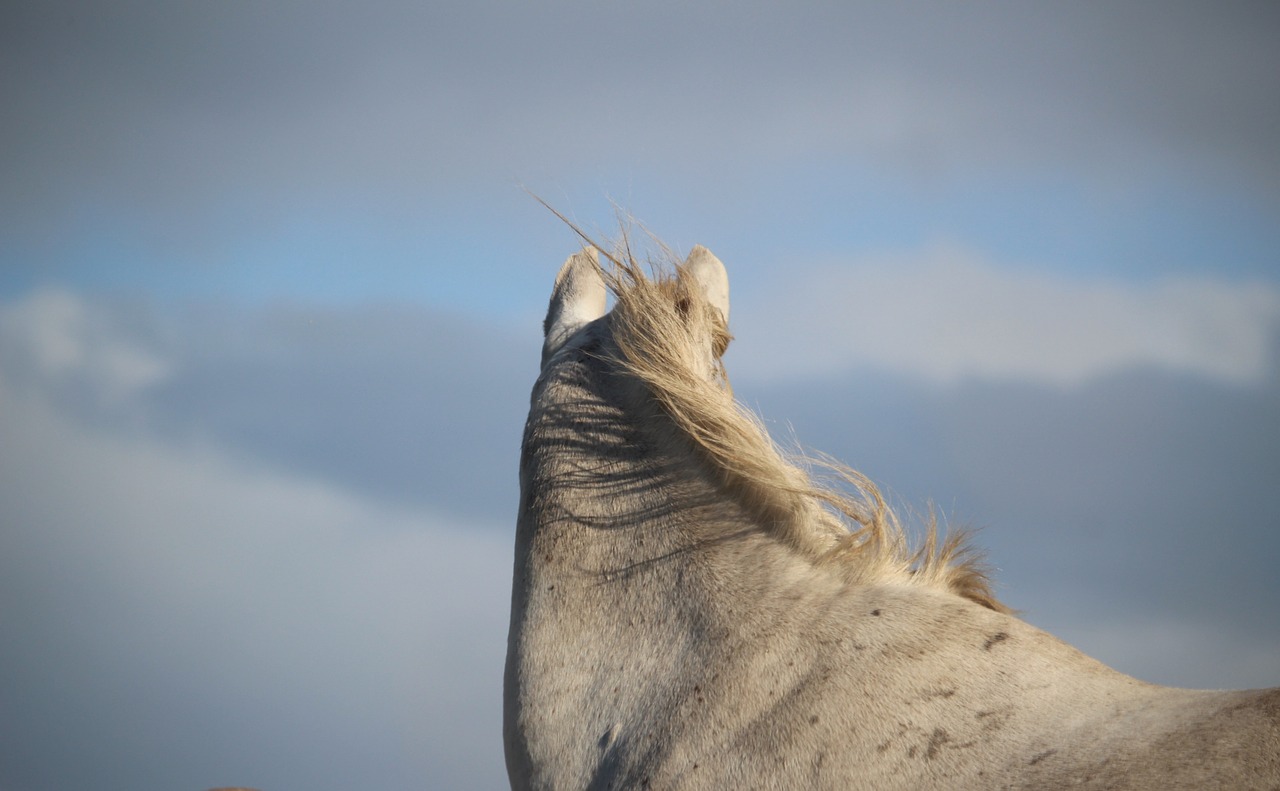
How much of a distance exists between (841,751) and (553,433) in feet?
4.54

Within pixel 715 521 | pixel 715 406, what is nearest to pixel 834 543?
pixel 715 521

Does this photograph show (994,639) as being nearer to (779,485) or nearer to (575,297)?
(779,485)

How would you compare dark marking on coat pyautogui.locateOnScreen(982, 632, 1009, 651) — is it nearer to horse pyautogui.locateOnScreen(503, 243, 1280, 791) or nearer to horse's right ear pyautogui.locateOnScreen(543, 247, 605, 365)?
horse pyautogui.locateOnScreen(503, 243, 1280, 791)

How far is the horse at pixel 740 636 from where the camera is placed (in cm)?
225

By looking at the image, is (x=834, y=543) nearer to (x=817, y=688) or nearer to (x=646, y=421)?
(x=817, y=688)

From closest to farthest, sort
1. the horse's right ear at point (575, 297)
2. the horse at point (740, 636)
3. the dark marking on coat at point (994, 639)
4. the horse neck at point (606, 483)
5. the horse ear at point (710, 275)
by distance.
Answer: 1. the horse at point (740, 636)
2. the dark marking on coat at point (994, 639)
3. the horse neck at point (606, 483)
4. the horse ear at point (710, 275)
5. the horse's right ear at point (575, 297)

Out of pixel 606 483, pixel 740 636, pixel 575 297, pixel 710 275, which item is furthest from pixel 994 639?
pixel 575 297

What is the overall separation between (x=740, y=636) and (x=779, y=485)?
0.44 metres

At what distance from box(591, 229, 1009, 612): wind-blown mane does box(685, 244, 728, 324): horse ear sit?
0.32 metres

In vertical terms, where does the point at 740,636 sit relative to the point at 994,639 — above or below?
below

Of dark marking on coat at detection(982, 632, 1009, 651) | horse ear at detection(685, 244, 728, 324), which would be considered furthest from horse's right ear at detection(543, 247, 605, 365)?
dark marking on coat at detection(982, 632, 1009, 651)

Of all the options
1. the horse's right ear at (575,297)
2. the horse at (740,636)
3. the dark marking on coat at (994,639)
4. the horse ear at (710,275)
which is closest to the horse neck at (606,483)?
the horse at (740,636)

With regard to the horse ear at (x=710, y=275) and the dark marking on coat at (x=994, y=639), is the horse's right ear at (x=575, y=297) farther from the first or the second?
Result: the dark marking on coat at (x=994, y=639)

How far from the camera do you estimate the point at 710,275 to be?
139 inches
